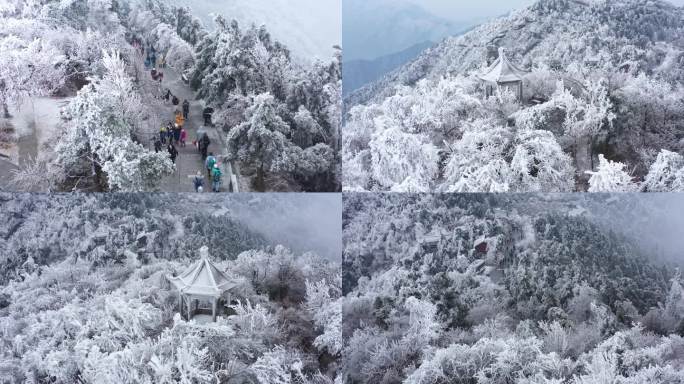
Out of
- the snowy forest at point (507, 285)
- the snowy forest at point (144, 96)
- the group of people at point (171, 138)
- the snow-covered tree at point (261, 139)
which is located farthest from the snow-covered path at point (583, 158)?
the group of people at point (171, 138)

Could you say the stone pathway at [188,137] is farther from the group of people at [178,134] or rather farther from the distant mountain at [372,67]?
the distant mountain at [372,67]

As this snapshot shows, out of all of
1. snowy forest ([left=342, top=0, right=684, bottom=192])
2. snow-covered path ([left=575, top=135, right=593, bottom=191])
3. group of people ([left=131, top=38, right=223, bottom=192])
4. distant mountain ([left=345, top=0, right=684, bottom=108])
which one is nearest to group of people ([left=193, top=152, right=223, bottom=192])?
group of people ([left=131, top=38, right=223, bottom=192])

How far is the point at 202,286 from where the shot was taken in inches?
223

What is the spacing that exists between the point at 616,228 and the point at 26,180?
4.39m

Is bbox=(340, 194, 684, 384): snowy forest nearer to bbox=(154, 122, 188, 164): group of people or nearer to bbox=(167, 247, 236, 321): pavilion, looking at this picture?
bbox=(167, 247, 236, 321): pavilion

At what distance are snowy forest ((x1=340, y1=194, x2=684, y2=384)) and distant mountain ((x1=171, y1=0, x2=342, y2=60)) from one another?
120 centimetres

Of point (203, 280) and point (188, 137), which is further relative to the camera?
point (188, 137)

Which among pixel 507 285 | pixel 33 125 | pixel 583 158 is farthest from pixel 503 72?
pixel 33 125

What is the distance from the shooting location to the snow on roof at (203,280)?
5.65 metres

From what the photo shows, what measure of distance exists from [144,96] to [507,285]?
3092 millimetres

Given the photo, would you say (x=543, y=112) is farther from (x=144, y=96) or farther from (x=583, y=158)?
(x=144, y=96)

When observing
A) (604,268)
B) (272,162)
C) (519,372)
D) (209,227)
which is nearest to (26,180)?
(209,227)

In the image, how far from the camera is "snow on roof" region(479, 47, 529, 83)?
233 inches

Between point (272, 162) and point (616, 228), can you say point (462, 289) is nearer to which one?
point (616, 228)
